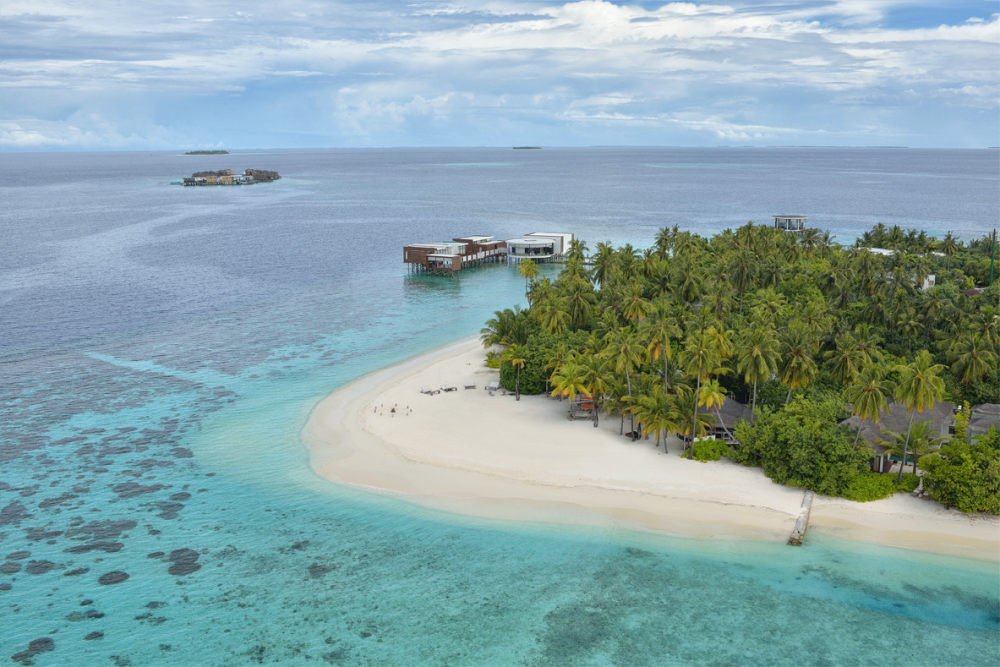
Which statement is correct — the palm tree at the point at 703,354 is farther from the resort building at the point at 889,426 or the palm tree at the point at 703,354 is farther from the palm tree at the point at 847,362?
the resort building at the point at 889,426

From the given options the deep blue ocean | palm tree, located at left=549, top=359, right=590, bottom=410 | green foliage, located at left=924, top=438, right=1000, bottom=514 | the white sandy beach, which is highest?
palm tree, located at left=549, top=359, right=590, bottom=410

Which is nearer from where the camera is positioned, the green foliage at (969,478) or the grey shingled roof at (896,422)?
the green foliage at (969,478)

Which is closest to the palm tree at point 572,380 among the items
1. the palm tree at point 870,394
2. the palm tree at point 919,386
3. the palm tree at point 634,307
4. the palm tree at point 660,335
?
the palm tree at point 660,335

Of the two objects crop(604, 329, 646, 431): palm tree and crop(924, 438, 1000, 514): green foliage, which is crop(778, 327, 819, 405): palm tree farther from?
crop(604, 329, 646, 431): palm tree

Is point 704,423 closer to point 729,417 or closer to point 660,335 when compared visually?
point 729,417

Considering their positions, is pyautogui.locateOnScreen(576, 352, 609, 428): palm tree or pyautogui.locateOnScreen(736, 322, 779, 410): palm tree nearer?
pyautogui.locateOnScreen(736, 322, 779, 410): palm tree

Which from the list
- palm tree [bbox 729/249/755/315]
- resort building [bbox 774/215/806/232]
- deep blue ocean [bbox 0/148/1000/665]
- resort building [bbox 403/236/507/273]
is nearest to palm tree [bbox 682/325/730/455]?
deep blue ocean [bbox 0/148/1000/665]

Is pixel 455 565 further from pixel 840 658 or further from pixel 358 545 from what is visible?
pixel 840 658
